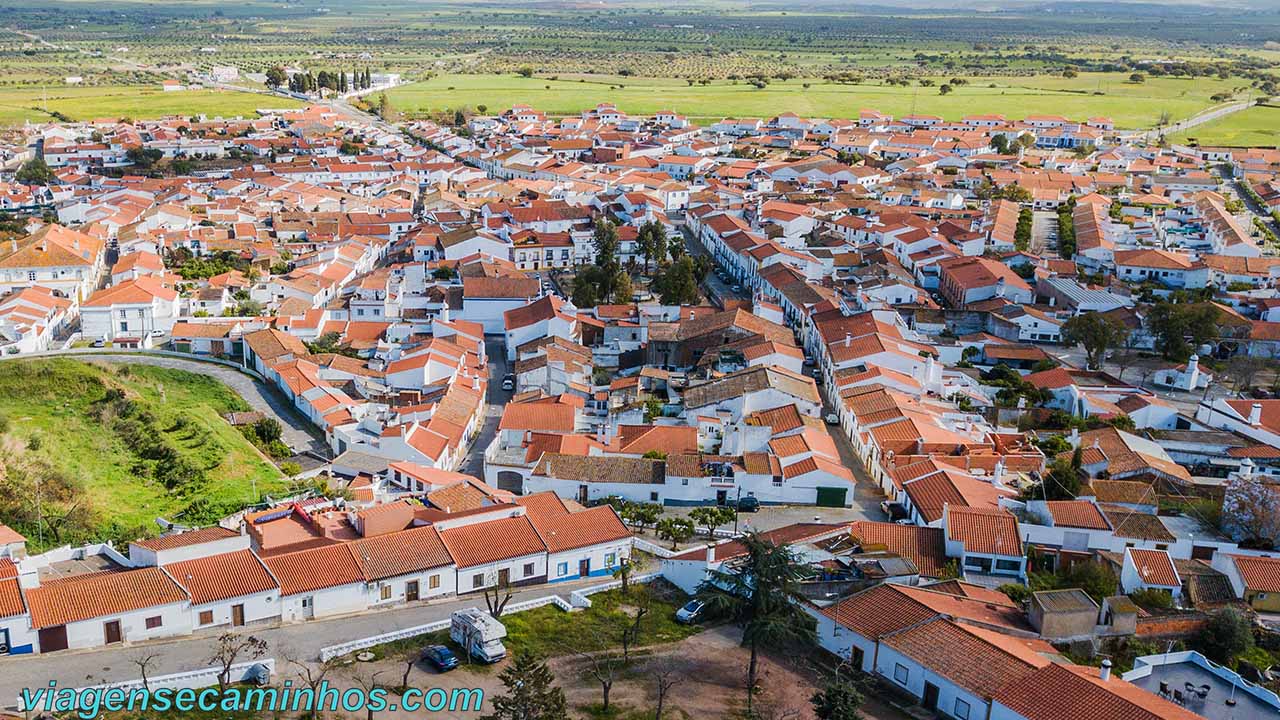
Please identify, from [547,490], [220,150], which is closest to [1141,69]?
[220,150]

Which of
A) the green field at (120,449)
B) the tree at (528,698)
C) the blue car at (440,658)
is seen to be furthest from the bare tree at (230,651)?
the green field at (120,449)

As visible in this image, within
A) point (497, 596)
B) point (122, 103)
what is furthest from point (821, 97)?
point (497, 596)

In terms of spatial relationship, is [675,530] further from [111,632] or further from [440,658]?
[111,632]

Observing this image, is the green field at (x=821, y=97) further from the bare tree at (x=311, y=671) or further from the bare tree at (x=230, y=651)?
the bare tree at (x=311, y=671)

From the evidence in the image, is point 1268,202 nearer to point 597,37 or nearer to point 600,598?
point 600,598

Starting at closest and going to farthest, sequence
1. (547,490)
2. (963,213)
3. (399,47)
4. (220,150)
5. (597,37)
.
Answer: (547,490)
(963,213)
(220,150)
(399,47)
(597,37)

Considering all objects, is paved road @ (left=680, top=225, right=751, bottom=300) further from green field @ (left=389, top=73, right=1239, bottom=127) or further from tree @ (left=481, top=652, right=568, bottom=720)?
green field @ (left=389, top=73, right=1239, bottom=127)

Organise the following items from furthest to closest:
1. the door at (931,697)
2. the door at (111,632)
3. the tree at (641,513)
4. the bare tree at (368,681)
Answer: the tree at (641,513) → the door at (111,632) → the door at (931,697) → the bare tree at (368,681)
